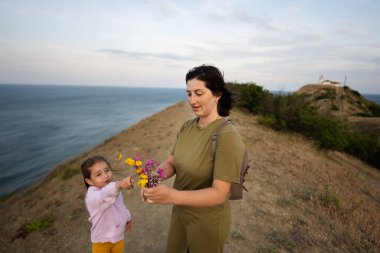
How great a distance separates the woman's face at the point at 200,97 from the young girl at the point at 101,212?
139 cm

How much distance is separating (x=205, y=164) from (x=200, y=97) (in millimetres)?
563

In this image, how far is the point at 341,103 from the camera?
43531 mm

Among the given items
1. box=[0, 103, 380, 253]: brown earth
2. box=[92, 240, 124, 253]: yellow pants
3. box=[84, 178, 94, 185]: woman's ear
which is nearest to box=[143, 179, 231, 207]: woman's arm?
box=[84, 178, 94, 185]: woman's ear

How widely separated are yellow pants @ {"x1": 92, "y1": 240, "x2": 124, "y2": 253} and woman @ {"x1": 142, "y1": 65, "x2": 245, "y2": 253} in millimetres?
1111

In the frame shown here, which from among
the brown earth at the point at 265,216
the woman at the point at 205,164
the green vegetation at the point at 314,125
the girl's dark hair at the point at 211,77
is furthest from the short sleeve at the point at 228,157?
the green vegetation at the point at 314,125

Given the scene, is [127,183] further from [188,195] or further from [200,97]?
[200,97]

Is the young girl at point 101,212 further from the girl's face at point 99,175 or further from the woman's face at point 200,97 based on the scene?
the woman's face at point 200,97

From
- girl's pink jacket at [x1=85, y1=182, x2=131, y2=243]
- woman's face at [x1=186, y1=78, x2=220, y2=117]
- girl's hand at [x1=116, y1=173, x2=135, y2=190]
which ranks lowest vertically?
girl's pink jacket at [x1=85, y1=182, x2=131, y2=243]

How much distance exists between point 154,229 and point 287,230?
2.96m

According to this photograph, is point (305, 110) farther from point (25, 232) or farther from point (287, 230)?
point (25, 232)

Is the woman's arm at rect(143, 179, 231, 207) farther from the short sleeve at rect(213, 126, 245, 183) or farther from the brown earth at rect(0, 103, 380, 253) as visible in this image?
the brown earth at rect(0, 103, 380, 253)

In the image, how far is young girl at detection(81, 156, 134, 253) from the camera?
2693 millimetres

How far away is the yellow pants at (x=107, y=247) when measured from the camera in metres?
2.95

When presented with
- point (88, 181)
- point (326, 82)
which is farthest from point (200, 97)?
point (326, 82)
